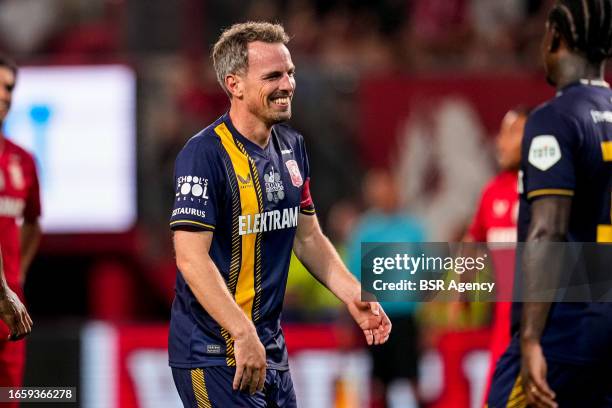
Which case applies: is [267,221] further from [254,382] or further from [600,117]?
[600,117]

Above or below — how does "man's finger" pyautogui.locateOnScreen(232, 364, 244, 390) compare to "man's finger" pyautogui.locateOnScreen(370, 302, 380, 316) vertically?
below

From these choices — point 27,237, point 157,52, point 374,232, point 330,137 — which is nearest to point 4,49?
point 157,52

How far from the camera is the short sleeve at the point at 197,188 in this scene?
466 centimetres

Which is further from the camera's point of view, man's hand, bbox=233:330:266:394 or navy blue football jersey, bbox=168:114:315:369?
navy blue football jersey, bbox=168:114:315:369

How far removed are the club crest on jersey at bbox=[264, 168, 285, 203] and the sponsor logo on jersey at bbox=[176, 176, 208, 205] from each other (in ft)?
1.02

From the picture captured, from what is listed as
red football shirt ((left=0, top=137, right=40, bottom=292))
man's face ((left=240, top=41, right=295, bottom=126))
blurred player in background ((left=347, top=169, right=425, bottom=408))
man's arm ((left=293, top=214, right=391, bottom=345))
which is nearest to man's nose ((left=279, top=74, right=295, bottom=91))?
man's face ((left=240, top=41, right=295, bottom=126))

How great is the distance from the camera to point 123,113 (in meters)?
11.4

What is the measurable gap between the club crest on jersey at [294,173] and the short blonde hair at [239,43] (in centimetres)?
45

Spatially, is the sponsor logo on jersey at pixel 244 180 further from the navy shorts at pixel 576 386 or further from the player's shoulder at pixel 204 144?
the navy shorts at pixel 576 386

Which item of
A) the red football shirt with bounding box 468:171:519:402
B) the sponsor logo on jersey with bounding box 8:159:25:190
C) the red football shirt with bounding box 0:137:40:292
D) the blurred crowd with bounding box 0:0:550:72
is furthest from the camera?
the blurred crowd with bounding box 0:0:550:72

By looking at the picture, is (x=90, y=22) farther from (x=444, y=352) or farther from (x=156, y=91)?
(x=444, y=352)

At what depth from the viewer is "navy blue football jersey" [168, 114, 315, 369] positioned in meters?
4.73

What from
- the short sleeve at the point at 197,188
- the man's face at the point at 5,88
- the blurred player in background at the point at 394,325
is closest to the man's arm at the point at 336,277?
the short sleeve at the point at 197,188

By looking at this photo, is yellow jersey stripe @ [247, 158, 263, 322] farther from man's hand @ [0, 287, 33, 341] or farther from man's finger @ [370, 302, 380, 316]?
man's hand @ [0, 287, 33, 341]
